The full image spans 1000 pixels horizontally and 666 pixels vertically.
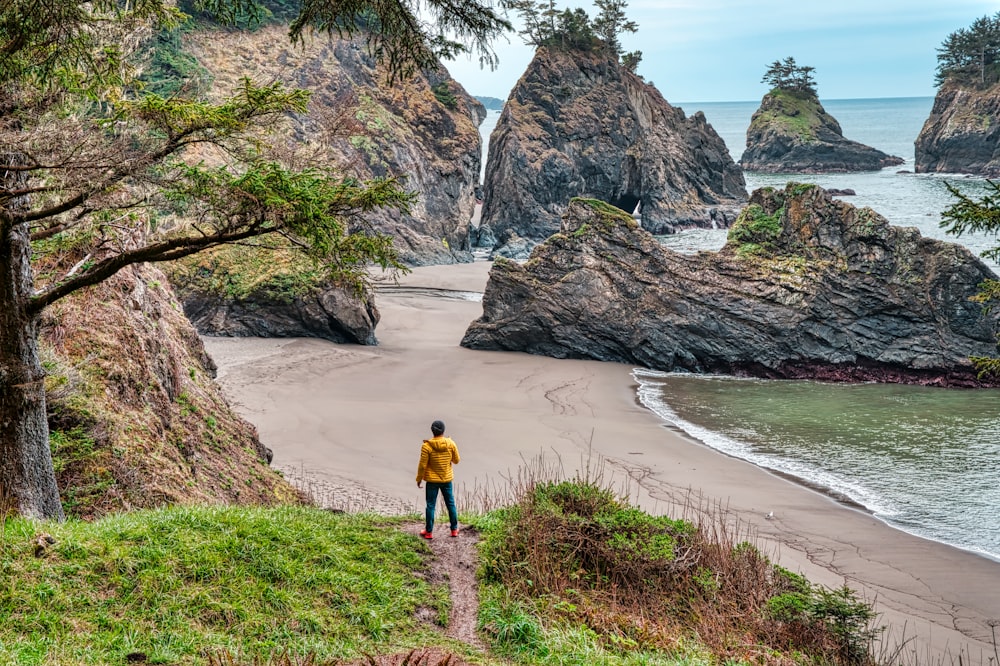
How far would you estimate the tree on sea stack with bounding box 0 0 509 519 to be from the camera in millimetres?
6473

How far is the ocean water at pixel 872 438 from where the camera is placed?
14.9 metres

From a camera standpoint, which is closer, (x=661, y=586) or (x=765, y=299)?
(x=661, y=586)

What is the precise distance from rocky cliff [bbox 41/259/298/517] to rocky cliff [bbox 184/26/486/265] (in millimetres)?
31697

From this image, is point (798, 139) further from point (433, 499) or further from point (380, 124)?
point (433, 499)

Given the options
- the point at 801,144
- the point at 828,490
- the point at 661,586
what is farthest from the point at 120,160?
the point at 801,144

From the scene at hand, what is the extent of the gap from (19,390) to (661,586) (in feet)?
22.7

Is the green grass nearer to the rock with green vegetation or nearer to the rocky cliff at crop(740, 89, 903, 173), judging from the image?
the rock with green vegetation

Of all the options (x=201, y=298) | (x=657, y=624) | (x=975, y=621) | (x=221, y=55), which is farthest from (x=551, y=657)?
(x=221, y=55)

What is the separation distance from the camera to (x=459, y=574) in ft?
29.6

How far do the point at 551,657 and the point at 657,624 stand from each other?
1711 millimetres

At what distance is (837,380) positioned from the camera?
25.2 m

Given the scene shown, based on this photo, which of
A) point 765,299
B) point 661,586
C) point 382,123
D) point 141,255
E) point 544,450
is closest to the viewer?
point 141,255

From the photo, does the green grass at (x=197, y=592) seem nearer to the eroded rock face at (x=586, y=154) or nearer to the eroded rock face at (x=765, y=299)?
the eroded rock face at (x=765, y=299)

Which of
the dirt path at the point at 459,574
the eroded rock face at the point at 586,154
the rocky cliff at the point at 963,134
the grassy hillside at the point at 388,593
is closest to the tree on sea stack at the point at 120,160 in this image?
the grassy hillside at the point at 388,593
